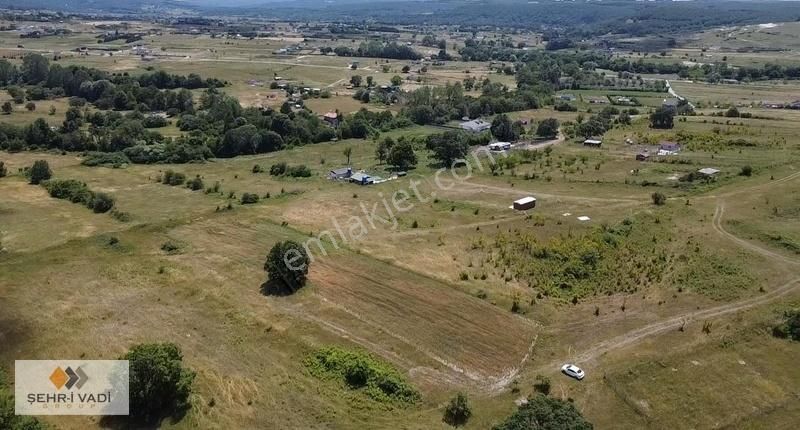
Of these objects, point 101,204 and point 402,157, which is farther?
point 402,157

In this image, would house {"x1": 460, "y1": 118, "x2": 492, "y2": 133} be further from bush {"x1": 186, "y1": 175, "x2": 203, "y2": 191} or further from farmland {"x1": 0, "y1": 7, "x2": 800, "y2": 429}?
bush {"x1": 186, "y1": 175, "x2": 203, "y2": 191}

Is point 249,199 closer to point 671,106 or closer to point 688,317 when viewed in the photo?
point 688,317

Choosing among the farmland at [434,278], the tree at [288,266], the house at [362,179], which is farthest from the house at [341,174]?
the tree at [288,266]

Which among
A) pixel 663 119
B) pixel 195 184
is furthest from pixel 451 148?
pixel 663 119

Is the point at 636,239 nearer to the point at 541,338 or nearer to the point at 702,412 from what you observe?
the point at 541,338

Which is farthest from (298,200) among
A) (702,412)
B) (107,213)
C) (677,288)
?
(702,412)

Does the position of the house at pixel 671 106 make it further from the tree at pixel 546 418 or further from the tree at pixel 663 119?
the tree at pixel 546 418
